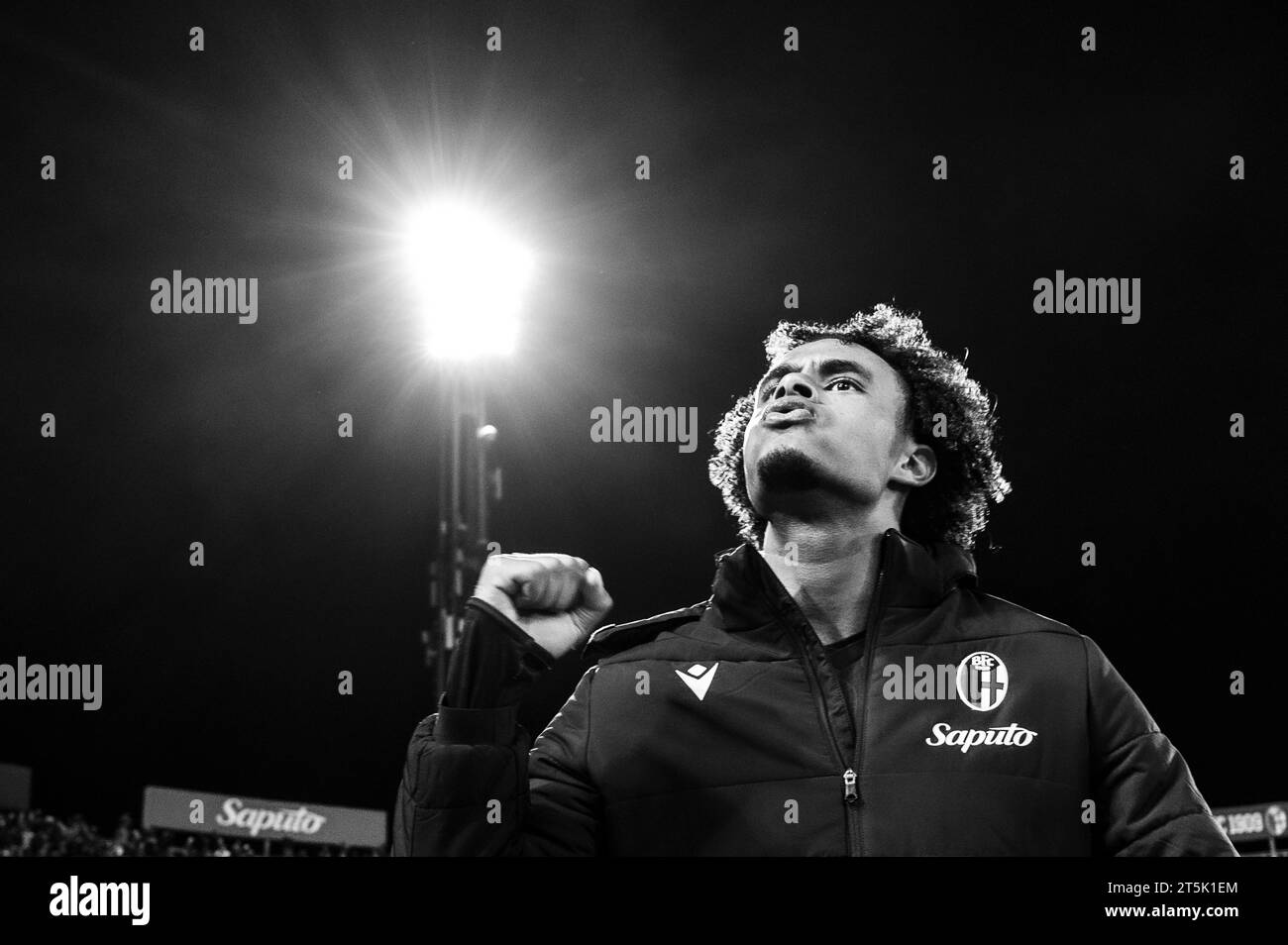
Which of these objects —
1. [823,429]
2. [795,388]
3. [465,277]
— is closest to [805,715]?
[823,429]

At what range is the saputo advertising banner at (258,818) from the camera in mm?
3768

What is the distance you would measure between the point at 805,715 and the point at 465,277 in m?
1.74

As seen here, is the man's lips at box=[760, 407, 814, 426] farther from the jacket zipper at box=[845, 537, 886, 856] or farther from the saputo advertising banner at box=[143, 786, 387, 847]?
the saputo advertising banner at box=[143, 786, 387, 847]

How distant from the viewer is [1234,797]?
12.7 ft

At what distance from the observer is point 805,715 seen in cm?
277

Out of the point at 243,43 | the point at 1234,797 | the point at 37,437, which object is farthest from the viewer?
the point at 1234,797

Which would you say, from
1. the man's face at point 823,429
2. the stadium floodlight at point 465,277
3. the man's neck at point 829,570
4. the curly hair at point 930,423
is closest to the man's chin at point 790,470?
the man's face at point 823,429

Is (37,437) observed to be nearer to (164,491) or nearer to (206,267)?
(164,491)

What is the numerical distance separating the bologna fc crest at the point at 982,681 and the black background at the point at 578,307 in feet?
1.44

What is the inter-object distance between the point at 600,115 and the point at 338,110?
2.61 feet

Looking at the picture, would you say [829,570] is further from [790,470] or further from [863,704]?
[863,704]

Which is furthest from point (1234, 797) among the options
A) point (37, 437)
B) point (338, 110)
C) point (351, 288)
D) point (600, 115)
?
point (37, 437)

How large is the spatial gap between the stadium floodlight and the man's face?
0.86 metres

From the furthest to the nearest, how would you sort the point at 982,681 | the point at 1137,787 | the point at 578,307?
the point at 578,307 → the point at 982,681 → the point at 1137,787
